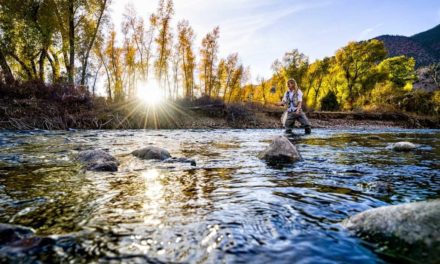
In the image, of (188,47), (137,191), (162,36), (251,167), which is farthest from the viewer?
(188,47)

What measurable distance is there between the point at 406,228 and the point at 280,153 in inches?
152

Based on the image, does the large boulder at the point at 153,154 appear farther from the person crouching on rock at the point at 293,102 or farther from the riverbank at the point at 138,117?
the riverbank at the point at 138,117

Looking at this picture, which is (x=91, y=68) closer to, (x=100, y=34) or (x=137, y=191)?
(x=100, y=34)

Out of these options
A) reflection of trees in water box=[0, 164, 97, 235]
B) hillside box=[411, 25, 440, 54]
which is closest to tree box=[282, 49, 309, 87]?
reflection of trees in water box=[0, 164, 97, 235]

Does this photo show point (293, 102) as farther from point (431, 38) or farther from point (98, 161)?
point (431, 38)

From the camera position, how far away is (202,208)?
2.82 metres

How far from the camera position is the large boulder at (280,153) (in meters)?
5.84

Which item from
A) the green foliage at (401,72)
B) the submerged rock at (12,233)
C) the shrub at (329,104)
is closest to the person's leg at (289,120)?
the submerged rock at (12,233)

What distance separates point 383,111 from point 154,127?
1255 inches

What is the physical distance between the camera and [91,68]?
41500 millimetres

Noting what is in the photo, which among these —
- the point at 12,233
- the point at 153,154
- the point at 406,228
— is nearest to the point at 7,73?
the point at 153,154

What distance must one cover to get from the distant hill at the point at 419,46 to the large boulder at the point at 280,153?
15909 cm

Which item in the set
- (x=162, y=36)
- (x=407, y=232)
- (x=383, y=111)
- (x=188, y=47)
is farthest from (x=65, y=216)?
(x=188, y=47)

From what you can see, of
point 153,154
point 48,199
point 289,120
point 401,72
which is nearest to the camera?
point 48,199
